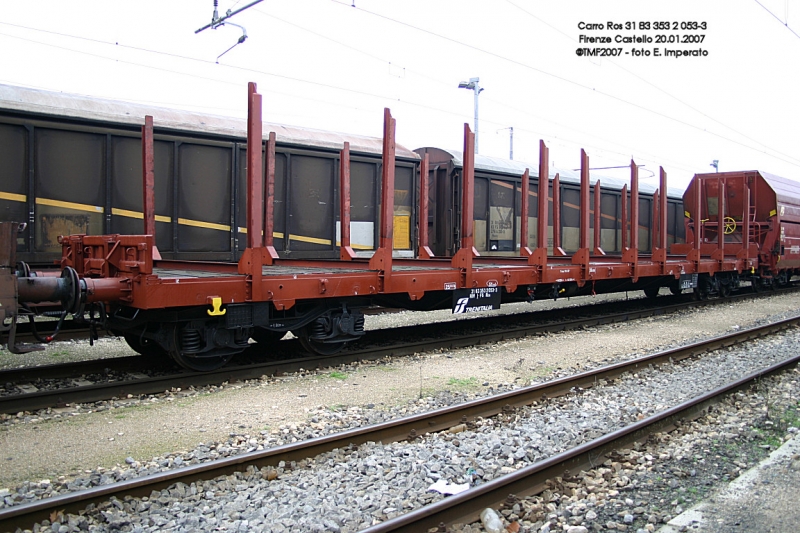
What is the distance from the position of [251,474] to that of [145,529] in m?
0.83

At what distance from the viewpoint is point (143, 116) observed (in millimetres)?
9297

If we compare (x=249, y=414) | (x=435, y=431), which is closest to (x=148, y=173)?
(x=249, y=414)

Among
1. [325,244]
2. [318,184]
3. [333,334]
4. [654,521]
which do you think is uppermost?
[318,184]

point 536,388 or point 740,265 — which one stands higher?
point 740,265

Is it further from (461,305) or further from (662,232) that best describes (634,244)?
(461,305)

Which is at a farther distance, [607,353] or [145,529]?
[607,353]

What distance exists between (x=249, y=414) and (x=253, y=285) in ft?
4.50

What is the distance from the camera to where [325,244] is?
37.0ft

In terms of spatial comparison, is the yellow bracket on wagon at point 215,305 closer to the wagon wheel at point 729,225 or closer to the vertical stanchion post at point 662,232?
the vertical stanchion post at point 662,232

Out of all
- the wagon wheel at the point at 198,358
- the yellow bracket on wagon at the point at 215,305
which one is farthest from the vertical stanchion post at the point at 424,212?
the yellow bracket on wagon at the point at 215,305

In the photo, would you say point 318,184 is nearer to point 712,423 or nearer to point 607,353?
point 607,353

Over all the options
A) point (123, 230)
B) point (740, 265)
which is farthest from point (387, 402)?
point (740, 265)

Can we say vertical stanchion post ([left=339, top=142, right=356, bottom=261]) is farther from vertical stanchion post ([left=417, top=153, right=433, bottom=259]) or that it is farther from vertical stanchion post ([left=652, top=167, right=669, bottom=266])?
vertical stanchion post ([left=652, top=167, right=669, bottom=266])

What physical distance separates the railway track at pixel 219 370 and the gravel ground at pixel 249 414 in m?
0.21
